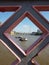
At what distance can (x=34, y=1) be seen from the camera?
4051 millimetres

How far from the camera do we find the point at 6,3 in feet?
13.5

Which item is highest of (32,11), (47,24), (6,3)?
(6,3)

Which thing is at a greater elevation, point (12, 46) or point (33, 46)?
point (12, 46)

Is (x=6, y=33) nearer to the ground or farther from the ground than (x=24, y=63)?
farther from the ground

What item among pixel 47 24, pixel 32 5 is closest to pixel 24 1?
pixel 32 5

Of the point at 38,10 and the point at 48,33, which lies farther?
the point at 38,10

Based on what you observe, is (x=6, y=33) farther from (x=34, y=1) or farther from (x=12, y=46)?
(x=34, y=1)

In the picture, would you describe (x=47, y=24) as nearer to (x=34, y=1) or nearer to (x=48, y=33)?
(x=48, y=33)

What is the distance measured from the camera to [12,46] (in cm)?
393

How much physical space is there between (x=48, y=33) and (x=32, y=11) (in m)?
0.55

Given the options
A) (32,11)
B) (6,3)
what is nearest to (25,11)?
(32,11)

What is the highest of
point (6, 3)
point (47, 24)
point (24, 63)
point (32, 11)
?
point (6, 3)

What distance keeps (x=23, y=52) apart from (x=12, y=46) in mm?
243

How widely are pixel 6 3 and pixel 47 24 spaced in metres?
0.94
